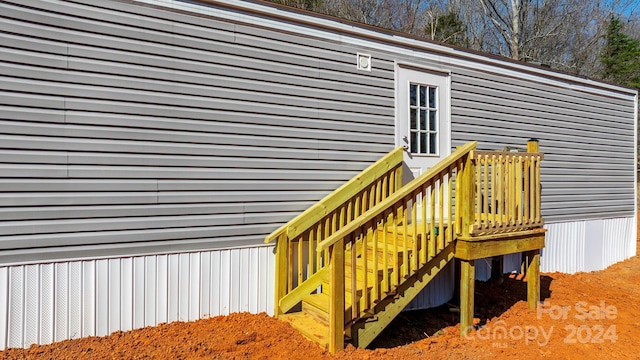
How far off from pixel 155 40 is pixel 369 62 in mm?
2339

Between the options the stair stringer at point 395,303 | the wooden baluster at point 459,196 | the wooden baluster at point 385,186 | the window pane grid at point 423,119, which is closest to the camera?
the stair stringer at point 395,303

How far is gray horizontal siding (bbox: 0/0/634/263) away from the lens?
11.7 feet

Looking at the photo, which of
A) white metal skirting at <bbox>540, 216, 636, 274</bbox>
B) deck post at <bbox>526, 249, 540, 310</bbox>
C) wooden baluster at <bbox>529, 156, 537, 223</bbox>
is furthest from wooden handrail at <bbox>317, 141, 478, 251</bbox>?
white metal skirting at <bbox>540, 216, 636, 274</bbox>

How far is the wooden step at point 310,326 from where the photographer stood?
3.84m

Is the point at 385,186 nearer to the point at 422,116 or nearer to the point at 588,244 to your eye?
the point at 422,116

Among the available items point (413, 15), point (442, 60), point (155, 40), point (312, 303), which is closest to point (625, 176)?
point (442, 60)

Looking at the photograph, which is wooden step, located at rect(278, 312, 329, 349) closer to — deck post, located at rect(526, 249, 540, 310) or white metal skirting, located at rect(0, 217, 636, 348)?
white metal skirting, located at rect(0, 217, 636, 348)

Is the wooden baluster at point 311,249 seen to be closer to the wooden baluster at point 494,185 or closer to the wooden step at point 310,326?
the wooden step at point 310,326

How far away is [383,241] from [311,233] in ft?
2.31

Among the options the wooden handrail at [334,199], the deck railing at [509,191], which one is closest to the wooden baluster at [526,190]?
the deck railing at [509,191]

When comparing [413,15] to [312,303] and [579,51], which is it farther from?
[312,303]

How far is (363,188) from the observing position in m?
4.96

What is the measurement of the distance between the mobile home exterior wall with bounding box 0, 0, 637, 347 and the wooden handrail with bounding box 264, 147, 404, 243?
0.55 ft

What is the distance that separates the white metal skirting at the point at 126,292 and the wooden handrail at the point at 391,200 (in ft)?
3.91
